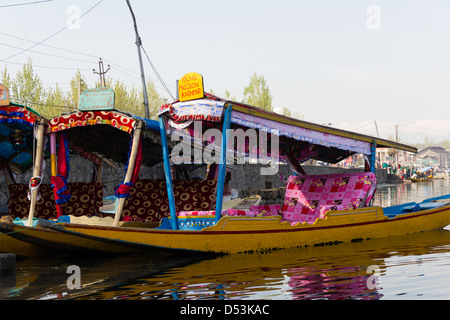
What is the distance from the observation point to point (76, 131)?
1177 centimetres

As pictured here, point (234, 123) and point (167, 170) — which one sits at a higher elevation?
point (234, 123)

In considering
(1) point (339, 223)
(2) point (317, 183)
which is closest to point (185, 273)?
(1) point (339, 223)

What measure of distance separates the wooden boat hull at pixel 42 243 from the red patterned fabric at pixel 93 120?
2.26 metres

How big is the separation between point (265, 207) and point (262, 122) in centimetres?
301

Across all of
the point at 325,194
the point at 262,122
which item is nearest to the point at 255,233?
the point at 262,122

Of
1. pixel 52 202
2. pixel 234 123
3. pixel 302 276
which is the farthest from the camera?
pixel 52 202

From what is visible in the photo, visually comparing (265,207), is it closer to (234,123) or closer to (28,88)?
(234,123)

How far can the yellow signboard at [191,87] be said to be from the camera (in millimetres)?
9125

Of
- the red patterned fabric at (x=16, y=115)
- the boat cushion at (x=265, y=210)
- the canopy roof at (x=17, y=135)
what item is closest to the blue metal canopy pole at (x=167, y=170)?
the boat cushion at (x=265, y=210)

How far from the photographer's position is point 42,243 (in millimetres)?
8820

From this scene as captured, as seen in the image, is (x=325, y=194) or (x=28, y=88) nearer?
(x=325, y=194)

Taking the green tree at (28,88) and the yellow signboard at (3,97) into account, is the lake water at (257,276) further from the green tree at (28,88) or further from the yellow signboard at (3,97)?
the green tree at (28,88)

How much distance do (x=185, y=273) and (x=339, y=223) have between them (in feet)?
12.6
